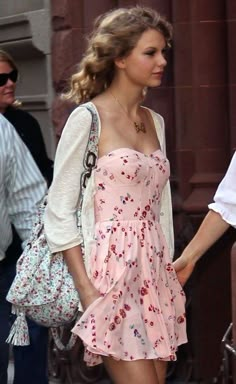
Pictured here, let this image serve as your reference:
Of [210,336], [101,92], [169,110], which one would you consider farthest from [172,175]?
[101,92]

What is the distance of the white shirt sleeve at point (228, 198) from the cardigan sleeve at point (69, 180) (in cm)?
53

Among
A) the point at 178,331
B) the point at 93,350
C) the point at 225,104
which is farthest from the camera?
the point at 225,104

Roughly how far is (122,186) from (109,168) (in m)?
0.09

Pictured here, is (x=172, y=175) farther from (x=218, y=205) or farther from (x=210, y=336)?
(x=218, y=205)

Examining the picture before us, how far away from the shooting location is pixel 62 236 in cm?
469

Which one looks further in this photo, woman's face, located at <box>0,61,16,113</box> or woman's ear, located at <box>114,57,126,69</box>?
woman's face, located at <box>0,61,16,113</box>

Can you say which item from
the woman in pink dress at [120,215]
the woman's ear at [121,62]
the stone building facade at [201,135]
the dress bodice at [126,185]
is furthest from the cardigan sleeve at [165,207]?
the stone building facade at [201,135]

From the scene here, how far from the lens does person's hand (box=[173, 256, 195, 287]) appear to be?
491cm

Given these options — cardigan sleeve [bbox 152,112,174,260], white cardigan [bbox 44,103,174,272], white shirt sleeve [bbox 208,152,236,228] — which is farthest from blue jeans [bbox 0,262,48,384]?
white shirt sleeve [bbox 208,152,236,228]

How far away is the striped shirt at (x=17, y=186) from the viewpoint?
222 inches

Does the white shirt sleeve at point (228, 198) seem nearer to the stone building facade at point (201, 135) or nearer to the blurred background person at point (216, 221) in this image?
the blurred background person at point (216, 221)

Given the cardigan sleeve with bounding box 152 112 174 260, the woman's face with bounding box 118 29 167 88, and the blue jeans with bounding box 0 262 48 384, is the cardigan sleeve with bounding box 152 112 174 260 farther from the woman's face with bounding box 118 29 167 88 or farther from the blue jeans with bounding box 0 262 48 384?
the blue jeans with bounding box 0 262 48 384

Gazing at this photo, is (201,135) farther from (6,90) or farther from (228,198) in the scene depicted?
(228,198)

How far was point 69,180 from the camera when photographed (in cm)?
468
